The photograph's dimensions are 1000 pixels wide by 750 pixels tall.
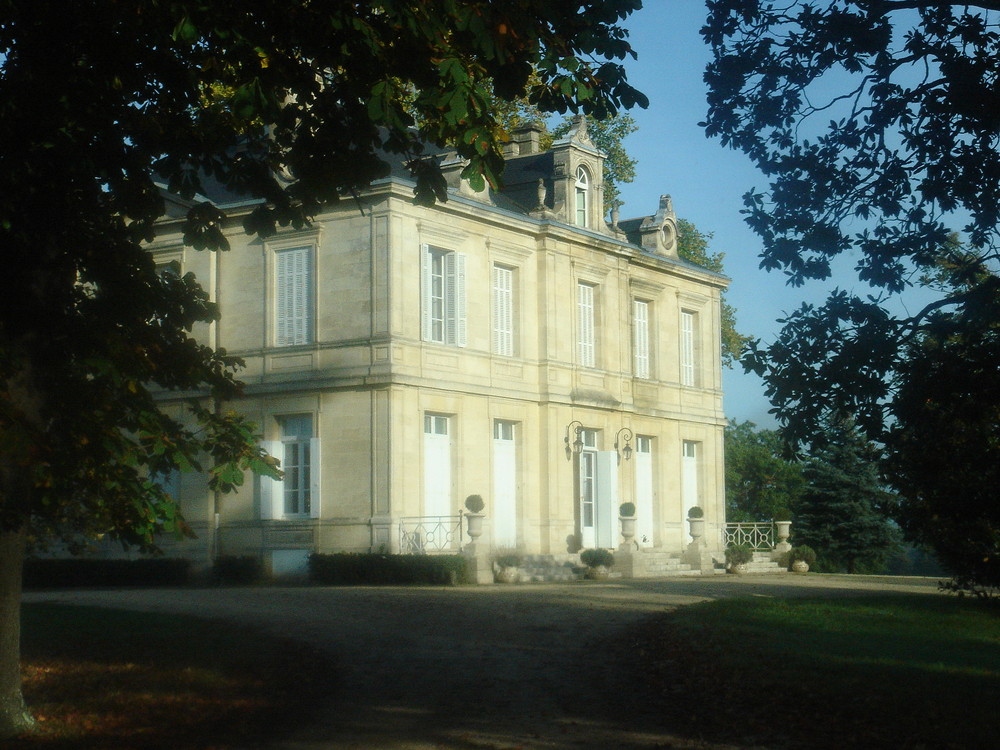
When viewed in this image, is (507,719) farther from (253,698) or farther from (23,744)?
(23,744)

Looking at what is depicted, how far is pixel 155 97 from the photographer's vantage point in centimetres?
996

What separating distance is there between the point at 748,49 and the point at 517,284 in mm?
16669

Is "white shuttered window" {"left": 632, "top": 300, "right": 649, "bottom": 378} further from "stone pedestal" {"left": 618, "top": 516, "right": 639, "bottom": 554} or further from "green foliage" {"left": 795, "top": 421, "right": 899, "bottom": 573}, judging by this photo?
"green foliage" {"left": 795, "top": 421, "right": 899, "bottom": 573}

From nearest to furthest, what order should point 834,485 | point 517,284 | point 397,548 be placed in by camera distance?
1. point 397,548
2. point 517,284
3. point 834,485

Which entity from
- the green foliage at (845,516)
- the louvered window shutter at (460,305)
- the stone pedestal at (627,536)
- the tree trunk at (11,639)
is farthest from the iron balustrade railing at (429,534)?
the green foliage at (845,516)

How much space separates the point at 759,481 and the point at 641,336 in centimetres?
3214

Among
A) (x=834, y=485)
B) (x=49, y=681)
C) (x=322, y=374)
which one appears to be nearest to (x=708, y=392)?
(x=834, y=485)

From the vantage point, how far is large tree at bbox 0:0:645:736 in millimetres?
8312

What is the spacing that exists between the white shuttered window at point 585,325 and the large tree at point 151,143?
19.7 metres

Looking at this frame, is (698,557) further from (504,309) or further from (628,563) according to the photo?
(504,309)

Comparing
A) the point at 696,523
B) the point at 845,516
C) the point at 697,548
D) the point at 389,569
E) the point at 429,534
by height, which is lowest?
the point at 389,569

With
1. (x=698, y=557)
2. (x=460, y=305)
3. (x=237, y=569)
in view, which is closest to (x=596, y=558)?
(x=698, y=557)

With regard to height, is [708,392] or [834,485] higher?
[708,392]

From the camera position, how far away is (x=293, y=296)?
2642 centimetres
